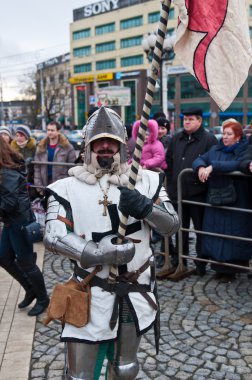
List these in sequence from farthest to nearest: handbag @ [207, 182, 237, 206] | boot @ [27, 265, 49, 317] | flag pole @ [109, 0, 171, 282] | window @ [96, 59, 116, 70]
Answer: window @ [96, 59, 116, 70], handbag @ [207, 182, 237, 206], boot @ [27, 265, 49, 317], flag pole @ [109, 0, 171, 282]

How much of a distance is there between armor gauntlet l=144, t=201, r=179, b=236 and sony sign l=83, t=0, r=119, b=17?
224 feet

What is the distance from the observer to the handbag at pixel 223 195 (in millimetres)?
4938

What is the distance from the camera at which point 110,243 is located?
2.30 m

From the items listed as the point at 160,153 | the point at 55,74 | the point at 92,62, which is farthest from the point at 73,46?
the point at 160,153

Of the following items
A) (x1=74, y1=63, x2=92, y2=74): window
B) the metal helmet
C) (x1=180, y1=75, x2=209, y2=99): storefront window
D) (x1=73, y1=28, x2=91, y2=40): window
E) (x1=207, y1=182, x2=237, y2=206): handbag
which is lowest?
(x1=207, y1=182, x2=237, y2=206): handbag

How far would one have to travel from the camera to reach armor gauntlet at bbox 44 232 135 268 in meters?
2.26

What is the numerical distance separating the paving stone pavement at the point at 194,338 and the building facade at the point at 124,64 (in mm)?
51175

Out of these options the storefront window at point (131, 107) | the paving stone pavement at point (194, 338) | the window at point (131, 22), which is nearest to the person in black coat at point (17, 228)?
the paving stone pavement at point (194, 338)

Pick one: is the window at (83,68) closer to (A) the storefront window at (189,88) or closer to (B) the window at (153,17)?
(B) the window at (153,17)

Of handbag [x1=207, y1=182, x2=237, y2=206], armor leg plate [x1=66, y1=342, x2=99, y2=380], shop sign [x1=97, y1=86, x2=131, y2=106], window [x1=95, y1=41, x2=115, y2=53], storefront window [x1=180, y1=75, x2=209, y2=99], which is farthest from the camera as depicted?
window [x1=95, y1=41, x2=115, y2=53]

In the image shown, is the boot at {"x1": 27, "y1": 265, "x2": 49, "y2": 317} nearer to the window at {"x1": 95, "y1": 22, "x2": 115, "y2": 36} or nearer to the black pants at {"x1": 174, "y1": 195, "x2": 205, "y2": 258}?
the black pants at {"x1": 174, "y1": 195, "x2": 205, "y2": 258}

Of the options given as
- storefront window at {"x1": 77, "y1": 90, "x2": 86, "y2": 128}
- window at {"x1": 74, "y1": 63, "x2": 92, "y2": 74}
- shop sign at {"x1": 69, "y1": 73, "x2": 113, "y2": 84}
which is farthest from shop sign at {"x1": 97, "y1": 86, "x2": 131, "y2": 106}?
window at {"x1": 74, "y1": 63, "x2": 92, "y2": 74}

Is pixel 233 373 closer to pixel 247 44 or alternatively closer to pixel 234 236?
pixel 234 236

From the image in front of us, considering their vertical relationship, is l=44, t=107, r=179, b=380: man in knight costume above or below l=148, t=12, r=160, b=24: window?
below
